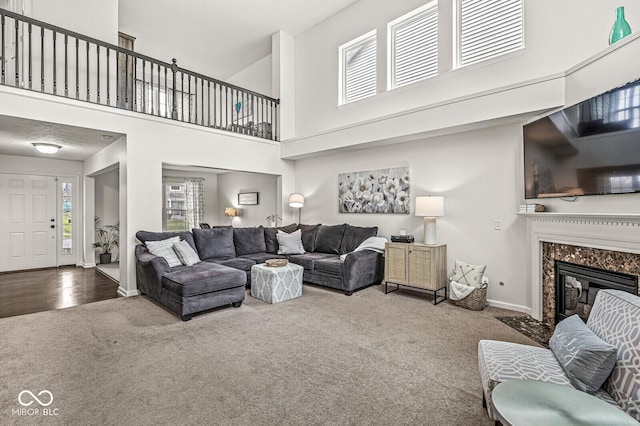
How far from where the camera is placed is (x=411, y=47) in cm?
500

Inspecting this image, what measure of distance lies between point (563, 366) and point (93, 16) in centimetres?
722

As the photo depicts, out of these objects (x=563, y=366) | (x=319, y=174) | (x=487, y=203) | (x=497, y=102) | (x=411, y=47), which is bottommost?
(x=563, y=366)

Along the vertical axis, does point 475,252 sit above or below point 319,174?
below

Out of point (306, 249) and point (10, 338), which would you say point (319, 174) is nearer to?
point (306, 249)

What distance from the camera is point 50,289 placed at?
4969mm

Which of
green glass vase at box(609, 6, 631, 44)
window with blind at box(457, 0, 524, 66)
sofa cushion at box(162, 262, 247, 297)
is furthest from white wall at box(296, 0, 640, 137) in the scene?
sofa cushion at box(162, 262, 247, 297)

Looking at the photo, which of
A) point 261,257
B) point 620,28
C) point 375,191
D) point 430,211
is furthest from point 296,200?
point 620,28

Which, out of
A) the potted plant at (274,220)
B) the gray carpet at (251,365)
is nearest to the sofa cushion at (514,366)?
the gray carpet at (251,365)

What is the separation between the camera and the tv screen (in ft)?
7.88

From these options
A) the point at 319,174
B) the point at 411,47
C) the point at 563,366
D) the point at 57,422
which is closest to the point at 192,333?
the point at 57,422

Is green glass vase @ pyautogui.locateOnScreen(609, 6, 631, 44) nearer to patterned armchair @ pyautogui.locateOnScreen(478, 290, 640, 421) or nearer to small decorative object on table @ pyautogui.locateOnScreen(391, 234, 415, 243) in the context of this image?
patterned armchair @ pyautogui.locateOnScreen(478, 290, 640, 421)

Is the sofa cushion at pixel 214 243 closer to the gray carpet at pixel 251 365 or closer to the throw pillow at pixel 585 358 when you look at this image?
the gray carpet at pixel 251 365

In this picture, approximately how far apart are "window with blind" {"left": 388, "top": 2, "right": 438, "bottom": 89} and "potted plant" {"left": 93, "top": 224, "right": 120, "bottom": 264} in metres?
7.01

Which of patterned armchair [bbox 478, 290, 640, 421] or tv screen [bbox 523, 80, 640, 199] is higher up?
tv screen [bbox 523, 80, 640, 199]
